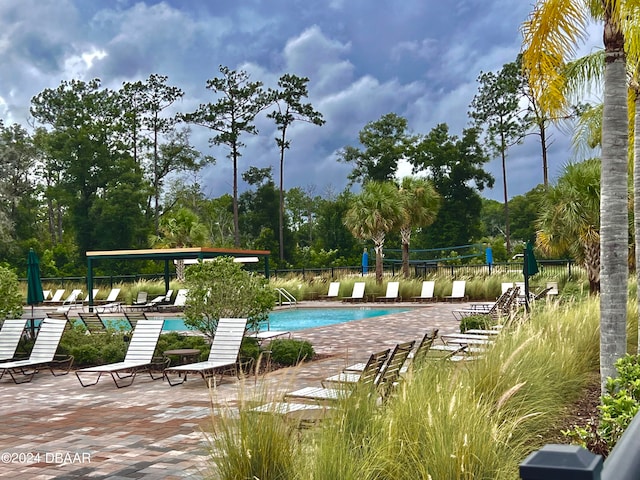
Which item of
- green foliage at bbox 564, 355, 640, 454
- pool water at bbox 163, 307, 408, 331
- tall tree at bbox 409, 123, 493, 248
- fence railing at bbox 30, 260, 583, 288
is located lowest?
pool water at bbox 163, 307, 408, 331

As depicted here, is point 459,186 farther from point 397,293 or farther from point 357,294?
point 357,294

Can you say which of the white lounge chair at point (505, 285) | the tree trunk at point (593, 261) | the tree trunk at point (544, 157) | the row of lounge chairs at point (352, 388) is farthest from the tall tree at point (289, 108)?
the row of lounge chairs at point (352, 388)

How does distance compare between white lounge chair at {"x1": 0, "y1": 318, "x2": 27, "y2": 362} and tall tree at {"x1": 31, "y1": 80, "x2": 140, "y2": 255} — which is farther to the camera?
tall tree at {"x1": 31, "y1": 80, "x2": 140, "y2": 255}

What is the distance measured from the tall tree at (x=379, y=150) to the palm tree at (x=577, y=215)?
30179mm

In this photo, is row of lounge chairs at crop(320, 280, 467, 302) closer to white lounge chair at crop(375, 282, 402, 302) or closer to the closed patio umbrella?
white lounge chair at crop(375, 282, 402, 302)

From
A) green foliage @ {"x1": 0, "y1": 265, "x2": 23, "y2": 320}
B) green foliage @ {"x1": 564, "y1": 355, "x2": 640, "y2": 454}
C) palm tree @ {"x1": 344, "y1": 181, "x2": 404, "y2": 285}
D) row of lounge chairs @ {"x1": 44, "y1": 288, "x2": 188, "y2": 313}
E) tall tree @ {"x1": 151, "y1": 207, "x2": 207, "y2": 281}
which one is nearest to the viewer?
green foliage @ {"x1": 564, "y1": 355, "x2": 640, "y2": 454}

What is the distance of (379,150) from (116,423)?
4358 cm

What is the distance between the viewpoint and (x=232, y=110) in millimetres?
45375

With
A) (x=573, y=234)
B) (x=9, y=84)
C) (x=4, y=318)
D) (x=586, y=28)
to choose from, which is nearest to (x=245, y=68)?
(x=9, y=84)

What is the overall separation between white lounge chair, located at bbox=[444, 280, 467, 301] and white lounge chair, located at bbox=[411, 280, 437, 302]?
0.57 meters

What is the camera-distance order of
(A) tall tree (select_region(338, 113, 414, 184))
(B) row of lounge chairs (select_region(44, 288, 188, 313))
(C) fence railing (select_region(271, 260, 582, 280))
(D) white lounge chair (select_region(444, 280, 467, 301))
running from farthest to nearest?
(A) tall tree (select_region(338, 113, 414, 184)), (C) fence railing (select_region(271, 260, 582, 280)), (D) white lounge chair (select_region(444, 280, 467, 301)), (B) row of lounge chairs (select_region(44, 288, 188, 313))

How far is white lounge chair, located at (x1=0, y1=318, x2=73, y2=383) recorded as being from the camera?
10.5m

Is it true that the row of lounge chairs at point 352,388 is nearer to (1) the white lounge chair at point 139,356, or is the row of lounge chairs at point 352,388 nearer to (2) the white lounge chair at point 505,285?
(1) the white lounge chair at point 139,356

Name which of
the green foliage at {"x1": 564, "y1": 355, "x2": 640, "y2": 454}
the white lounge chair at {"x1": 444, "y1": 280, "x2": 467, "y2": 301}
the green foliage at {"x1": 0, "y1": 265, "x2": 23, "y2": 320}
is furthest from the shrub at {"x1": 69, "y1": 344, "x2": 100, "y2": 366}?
the white lounge chair at {"x1": 444, "y1": 280, "x2": 467, "y2": 301}
